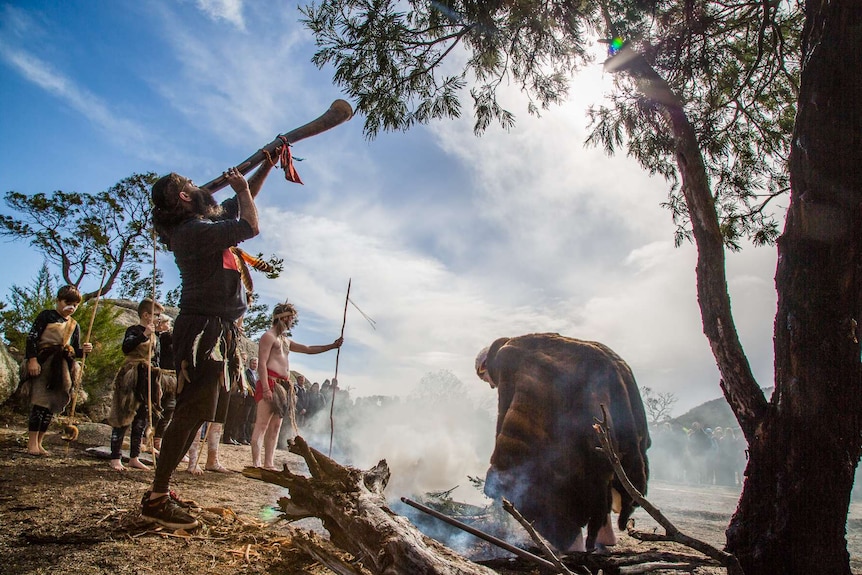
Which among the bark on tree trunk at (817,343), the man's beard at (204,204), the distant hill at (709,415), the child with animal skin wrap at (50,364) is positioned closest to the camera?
the bark on tree trunk at (817,343)

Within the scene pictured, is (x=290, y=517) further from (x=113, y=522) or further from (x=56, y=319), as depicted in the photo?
(x=56, y=319)

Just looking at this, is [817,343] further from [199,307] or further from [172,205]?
[172,205]

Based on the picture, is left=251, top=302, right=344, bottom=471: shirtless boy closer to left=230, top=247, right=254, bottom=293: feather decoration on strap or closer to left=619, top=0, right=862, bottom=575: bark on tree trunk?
left=230, top=247, right=254, bottom=293: feather decoration on strap

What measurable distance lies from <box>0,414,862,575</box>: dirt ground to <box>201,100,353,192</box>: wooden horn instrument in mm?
2113

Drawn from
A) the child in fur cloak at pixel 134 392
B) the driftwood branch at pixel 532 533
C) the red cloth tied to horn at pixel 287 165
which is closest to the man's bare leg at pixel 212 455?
the child in fur cloak at pixel 134 392

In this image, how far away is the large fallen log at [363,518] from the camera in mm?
1746

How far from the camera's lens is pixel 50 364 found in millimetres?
4988

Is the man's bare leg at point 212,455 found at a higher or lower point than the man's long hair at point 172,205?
lower

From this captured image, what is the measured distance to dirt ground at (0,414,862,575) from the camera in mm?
2059

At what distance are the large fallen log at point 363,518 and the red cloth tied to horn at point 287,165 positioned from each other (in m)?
1.90

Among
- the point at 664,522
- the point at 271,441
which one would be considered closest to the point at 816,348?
the point at 664,522

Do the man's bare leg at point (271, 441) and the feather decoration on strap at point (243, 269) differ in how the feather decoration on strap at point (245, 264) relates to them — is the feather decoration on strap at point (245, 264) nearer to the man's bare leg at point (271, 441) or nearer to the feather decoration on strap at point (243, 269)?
the feather decoration on strap at point (243, 269)

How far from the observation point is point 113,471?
4.41 metres

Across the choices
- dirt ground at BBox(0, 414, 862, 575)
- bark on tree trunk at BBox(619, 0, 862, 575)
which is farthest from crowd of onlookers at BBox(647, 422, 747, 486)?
bark on tree trunk at BBox(619, 0, 862, 575)
